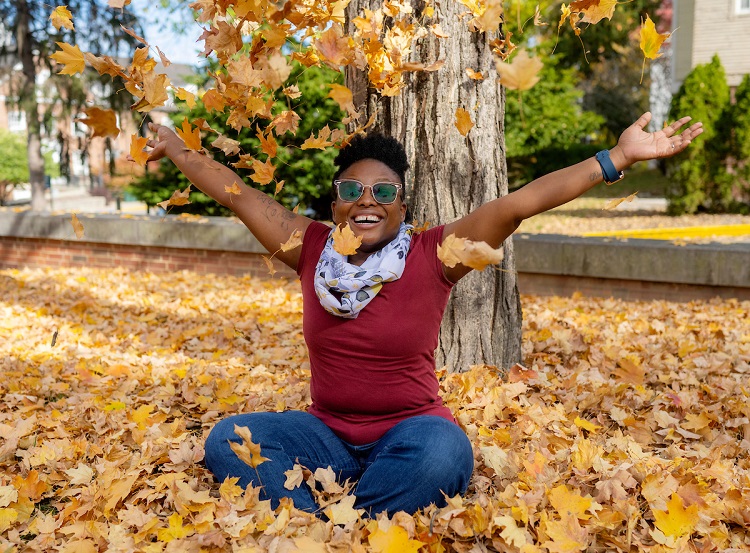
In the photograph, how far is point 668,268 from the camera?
6445 millimetres

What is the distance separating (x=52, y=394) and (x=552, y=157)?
638 inches

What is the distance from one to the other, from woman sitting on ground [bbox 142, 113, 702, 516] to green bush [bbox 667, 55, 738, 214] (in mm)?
10825

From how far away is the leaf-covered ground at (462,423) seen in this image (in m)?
2.38

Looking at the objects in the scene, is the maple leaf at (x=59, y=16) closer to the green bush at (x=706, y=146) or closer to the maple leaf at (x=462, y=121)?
the maple leaf at (x=462, y=121)

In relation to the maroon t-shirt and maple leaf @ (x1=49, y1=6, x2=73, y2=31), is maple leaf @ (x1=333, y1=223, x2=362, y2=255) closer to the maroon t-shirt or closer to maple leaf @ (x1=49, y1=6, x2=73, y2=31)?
the maroon t-shirt

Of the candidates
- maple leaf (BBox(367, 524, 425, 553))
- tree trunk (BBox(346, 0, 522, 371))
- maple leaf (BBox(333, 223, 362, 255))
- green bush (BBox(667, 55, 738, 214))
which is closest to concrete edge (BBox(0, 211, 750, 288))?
tree trunk (BBox(346, 0, 522, 371))

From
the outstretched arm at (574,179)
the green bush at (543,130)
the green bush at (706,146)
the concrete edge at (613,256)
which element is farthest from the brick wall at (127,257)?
the green bush at (543,130)

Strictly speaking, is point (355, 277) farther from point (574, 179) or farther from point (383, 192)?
point (574, 179)

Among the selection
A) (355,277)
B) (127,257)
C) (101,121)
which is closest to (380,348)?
(355,277)

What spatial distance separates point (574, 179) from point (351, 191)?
754 millimetres

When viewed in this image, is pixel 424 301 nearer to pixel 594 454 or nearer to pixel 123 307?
pixel 594 454

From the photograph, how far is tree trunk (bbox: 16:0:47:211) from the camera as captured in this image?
13008 millimetres

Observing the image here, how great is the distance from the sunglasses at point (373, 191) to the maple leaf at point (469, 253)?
347 mm

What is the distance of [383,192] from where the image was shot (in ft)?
8.91
